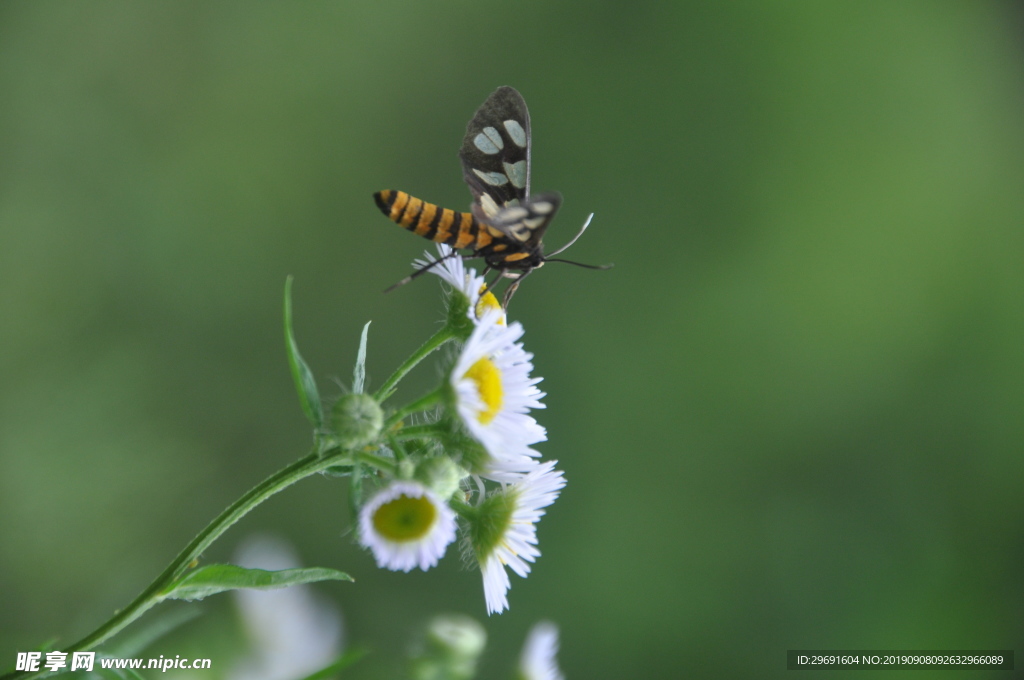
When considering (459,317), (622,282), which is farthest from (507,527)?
(622,282)

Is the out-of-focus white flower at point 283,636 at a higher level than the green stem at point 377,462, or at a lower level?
lower

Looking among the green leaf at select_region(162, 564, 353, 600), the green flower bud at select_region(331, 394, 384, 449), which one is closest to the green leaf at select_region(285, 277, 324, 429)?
the green flower bud at select_region(331, 394, 384, 449)

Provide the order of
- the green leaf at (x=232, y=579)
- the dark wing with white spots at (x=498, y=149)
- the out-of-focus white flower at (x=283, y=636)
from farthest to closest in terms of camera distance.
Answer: the out-of-focus white flower at (x=283, y=636), the dark wing with white spots at (x=498, y=149), the green leaf at (x=232, y=579)

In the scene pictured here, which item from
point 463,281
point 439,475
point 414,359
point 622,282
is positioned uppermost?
point 622,282

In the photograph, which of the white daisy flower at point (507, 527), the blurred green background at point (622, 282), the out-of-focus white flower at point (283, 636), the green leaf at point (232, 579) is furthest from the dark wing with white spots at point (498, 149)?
the blurred green background at point (622, 282)

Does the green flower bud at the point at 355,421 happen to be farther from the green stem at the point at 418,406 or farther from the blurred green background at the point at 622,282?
the blurred green background at the point at 622,282

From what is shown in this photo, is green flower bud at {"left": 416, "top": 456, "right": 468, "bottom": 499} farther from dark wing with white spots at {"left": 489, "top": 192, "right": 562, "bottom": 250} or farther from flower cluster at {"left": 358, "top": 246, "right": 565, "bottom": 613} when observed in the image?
dark wing with white spots at {"left": 489, "top": 192, "right": 562, "bottom": 250}

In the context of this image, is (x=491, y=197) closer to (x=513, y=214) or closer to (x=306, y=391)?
(x=513, y=214)
